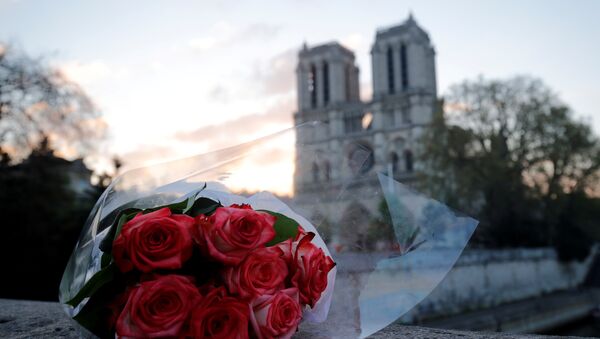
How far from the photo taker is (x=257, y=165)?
2252 millimetres

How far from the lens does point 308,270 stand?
6.29 feet

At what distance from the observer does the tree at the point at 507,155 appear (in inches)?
1092

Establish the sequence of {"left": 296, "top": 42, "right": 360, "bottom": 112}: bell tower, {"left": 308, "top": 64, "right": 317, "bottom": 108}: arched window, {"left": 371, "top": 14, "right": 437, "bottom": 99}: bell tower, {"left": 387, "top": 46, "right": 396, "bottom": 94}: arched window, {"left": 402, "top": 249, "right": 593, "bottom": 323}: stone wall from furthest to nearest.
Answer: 1. {"left": 308, "top": 64, "right": 317, "bottom": 108}: arched window
2. {"left": 296, "top": 42, "right": 360, "bottom": 112}: bell tower
3. {"left": 387, "top": 46, "right": 396, "bottom": 94}: arched window
4. {"left": 371, "top": 14, "right": 437, "bottom": 99}: bell tower
5. {"left": 402, "top": 249, "right": 593, "bottom": 323}: stone wall

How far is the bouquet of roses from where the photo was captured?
5.59 feet

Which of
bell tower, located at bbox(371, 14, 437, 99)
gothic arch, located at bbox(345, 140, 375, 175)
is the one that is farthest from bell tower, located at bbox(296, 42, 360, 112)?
gothic arch, located at bbox(345, 140, 375, 175)

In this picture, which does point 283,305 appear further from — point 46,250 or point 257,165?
point 46,250

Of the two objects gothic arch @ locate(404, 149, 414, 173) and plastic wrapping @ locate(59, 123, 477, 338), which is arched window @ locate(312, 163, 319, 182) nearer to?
plastic wrapping @ locate(59, 123, 477, 338)

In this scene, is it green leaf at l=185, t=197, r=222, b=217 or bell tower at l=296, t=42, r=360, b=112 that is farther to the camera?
bell tower at l=296, t=42, r=360, b=112

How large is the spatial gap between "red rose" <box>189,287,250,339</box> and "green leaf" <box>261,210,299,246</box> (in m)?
0.25

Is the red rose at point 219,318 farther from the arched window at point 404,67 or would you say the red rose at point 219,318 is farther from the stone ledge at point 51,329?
the arched window at point 404,67

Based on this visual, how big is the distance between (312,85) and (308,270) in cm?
5804

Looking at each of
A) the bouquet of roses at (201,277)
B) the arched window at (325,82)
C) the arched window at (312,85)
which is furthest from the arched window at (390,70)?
the bouquet of roses at (201,277)

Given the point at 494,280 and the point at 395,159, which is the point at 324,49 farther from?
the point at 494,280

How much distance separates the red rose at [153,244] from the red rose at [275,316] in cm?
27
